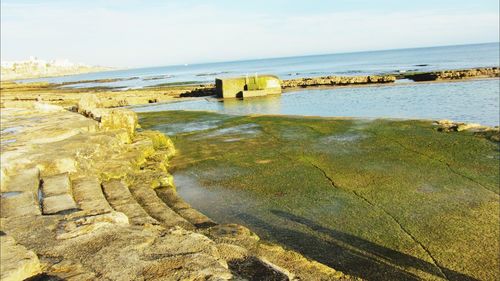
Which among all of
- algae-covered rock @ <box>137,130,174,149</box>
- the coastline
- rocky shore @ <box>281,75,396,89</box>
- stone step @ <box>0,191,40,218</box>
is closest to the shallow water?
the coastline

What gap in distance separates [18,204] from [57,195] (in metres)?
0.71

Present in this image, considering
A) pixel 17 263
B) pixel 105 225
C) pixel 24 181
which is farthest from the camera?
pixel 24 181

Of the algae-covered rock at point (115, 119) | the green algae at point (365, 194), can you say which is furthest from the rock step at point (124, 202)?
the algae-covered rock at point (115, 119)

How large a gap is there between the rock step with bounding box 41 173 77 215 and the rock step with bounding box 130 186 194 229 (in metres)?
1.44

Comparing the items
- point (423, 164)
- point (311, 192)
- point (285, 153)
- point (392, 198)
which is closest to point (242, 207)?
point (311, 192)

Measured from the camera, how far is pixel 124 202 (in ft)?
25.5

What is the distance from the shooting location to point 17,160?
8539 mm

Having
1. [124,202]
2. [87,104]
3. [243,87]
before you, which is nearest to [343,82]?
[243,87]

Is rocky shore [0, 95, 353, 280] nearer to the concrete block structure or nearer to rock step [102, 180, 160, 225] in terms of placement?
rock step [102, 180, 160, 225]

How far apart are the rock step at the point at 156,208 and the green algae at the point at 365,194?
1076 mm

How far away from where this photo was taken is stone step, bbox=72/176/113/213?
6664mm

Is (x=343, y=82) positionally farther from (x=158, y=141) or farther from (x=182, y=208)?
(x=182, y=208)

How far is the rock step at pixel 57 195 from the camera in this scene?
253 inches

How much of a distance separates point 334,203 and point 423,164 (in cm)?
394
